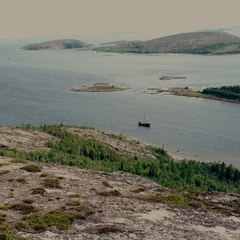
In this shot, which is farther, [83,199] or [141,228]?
[83,199]

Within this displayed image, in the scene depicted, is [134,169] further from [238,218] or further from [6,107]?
[6,107]

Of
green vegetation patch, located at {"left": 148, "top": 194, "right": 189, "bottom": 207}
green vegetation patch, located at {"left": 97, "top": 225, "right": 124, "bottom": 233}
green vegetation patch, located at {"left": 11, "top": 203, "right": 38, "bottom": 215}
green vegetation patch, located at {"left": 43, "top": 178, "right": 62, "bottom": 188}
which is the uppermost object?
green vegetation patch, located at {"left": 11, "top": 203, "right": 38, "bottom": 215}

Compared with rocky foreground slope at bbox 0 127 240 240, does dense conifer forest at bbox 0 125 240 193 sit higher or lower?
lower

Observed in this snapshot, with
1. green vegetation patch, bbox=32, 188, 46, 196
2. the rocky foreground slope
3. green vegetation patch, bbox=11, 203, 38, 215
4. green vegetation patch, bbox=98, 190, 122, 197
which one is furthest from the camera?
green vegetation patch, bbox=98, 190, 122, 197

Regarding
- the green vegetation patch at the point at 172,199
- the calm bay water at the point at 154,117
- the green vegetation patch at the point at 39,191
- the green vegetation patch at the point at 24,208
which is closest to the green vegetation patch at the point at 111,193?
the green vegetation patch at the point at 172,199

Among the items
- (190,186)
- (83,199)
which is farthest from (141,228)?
(190,186)

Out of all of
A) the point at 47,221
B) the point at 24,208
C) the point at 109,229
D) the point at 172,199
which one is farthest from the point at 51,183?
the point at 172,199

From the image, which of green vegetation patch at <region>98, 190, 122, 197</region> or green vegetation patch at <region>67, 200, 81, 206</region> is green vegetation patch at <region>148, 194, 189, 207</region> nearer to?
green vegetation patch at <region>98, 190, 122, 197</region>

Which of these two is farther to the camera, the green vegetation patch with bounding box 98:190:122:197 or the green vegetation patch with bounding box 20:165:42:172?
the green vegetation patch with bounding box 20:165:42:172

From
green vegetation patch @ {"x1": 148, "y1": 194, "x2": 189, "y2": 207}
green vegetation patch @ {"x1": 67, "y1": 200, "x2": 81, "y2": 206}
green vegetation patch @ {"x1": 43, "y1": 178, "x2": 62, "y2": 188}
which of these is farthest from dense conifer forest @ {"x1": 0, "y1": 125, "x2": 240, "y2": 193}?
green vegetation patch @ {"x1": 67, "y1": 200, "x2": 81, "y2": 206}
